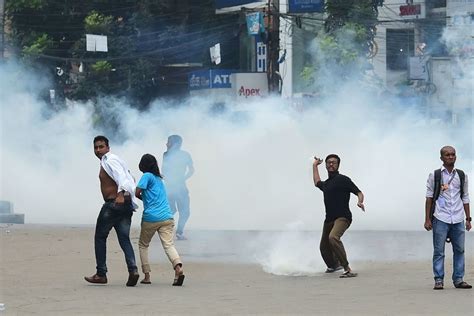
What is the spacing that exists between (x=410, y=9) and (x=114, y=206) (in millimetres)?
35205

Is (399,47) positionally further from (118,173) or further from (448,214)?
(118,173)

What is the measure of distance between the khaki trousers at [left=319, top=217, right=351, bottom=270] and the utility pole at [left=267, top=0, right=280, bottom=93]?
693 inches

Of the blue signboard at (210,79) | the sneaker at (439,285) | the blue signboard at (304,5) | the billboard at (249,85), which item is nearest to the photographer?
the sneaker at (439,285)

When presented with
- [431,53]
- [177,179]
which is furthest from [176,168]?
[431,53]

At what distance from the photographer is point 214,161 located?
894 inches

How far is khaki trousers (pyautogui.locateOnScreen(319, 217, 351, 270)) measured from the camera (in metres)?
12.7

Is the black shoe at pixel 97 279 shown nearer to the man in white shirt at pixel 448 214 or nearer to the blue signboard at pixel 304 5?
the man in white shirt at pixel 448 214

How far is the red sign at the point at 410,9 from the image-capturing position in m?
45.4

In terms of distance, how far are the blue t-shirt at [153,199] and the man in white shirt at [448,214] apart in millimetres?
2713

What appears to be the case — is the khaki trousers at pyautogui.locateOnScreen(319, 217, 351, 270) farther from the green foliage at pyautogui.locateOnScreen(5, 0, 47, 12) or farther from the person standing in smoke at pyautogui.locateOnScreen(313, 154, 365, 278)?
the green foliage at pyautogui.locateOnScreen(5, 0, 47, 12)

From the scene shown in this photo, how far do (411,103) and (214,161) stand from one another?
1814 centimetres

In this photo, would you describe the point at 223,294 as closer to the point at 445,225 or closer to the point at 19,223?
the point at 445,225

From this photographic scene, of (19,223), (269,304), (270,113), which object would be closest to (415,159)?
(270,113)

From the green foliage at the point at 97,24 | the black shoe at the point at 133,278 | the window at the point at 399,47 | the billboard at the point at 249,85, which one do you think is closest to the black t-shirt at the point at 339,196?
the black shoe at the point at 133,278
